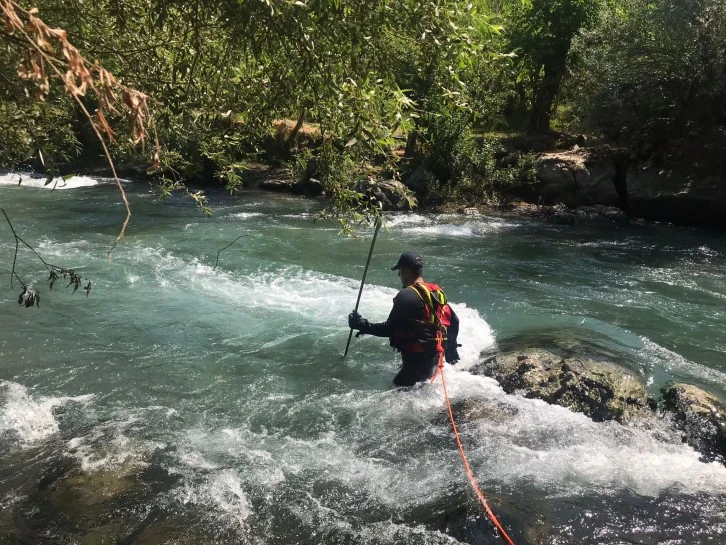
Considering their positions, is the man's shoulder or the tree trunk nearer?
the man's shoulder

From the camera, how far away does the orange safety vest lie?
6695 millimetres

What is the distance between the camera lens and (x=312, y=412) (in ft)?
23.3

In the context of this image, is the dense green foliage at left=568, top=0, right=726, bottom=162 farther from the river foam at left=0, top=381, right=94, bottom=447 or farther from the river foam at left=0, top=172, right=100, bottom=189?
the river foam at left=0, top=381, right=94, bottom=447

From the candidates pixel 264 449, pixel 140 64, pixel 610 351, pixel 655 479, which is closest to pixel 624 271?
pixel 610 351

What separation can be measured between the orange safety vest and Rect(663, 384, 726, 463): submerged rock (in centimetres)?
263

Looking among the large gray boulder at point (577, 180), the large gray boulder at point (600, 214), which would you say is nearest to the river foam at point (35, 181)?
the large gray boulder at point (577, 180)

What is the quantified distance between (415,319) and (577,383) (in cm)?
205

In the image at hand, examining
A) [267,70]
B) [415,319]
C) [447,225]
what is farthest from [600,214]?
[267,70]

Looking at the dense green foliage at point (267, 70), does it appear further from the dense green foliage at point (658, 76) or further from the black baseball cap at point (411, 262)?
the dense green foliage at point (658, 76)

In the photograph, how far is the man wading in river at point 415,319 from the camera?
262 inches

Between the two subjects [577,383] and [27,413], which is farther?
[577,383]

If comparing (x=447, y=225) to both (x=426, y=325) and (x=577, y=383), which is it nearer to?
(x=577, y=383)

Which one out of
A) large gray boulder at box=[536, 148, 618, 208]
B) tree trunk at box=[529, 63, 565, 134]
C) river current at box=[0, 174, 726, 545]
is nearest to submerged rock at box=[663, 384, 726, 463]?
river current at box=[0, 174, 726, 545]

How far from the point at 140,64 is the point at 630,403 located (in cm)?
604
